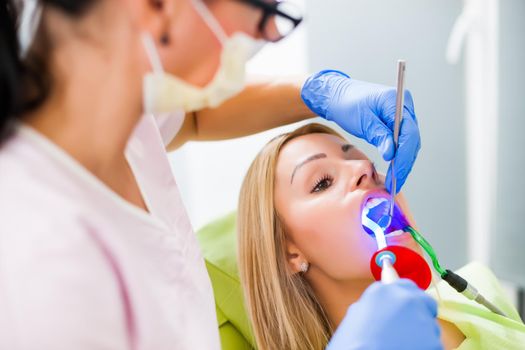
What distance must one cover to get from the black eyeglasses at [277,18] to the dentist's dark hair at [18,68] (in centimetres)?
22

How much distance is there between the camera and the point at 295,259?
4.71ft

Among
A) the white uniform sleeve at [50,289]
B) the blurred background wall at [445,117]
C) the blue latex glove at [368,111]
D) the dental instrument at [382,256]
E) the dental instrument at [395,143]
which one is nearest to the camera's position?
the white uniform sleeve at [50,289]

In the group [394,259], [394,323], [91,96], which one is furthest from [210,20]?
[394,259]

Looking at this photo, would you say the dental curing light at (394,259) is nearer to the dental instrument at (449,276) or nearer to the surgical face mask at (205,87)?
the dental instrument at (449,276)

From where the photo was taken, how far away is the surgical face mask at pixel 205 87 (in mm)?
776

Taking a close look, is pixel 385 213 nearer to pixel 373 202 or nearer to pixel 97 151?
pixel 373 202

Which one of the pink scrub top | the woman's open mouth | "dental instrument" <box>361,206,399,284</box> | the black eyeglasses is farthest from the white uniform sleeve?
the woman's open mouth

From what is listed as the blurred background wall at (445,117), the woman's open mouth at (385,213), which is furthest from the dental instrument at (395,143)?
the blurred background wall at (445,117)

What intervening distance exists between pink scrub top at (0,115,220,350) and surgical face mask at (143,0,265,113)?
14 cm

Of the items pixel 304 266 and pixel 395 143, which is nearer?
pixel 395 143

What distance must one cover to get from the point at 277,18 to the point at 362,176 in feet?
1.97

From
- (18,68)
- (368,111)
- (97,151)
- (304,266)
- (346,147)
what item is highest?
(18,68)

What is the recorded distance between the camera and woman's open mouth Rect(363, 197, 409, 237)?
1294 mm

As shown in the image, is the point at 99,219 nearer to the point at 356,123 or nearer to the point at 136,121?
the point at 136,121
